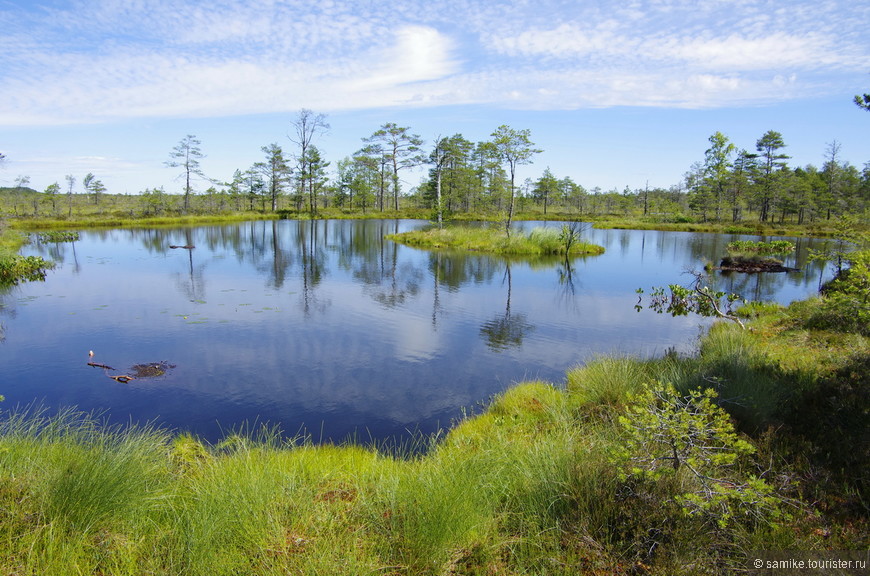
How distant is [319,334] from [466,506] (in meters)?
9.37

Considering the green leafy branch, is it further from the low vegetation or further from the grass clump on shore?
the grass clump on shore

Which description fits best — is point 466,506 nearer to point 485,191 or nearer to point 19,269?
point 19,269

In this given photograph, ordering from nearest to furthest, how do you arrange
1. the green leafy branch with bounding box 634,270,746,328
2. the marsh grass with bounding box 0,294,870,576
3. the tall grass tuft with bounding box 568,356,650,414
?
the marsh grass with bounding box 0,294,870,576, the tall grass tuft with bounding box 568,356,650,414, the green leafy branch with bounding box 634,270,746,328

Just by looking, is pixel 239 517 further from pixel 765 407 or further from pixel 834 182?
pixel 834 182

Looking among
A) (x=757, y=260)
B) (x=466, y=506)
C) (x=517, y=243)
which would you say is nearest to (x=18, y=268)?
(x=466, y=506)

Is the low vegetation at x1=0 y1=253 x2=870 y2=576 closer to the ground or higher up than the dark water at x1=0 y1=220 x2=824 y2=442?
higher up

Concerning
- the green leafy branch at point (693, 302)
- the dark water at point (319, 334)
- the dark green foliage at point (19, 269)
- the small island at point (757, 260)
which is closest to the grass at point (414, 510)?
the dark water at point (319, 334)

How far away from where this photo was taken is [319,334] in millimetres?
12477

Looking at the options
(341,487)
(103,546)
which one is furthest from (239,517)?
(341,487)

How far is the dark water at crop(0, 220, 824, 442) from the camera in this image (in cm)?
827

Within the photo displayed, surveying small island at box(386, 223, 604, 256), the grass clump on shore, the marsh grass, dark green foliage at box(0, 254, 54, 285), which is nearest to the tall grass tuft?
the marsh grass

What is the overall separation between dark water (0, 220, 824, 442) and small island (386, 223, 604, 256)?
16.8 ft

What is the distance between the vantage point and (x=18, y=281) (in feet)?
62.2

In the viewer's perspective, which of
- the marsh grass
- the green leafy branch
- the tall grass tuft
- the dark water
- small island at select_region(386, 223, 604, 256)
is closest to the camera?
the marsh grass
